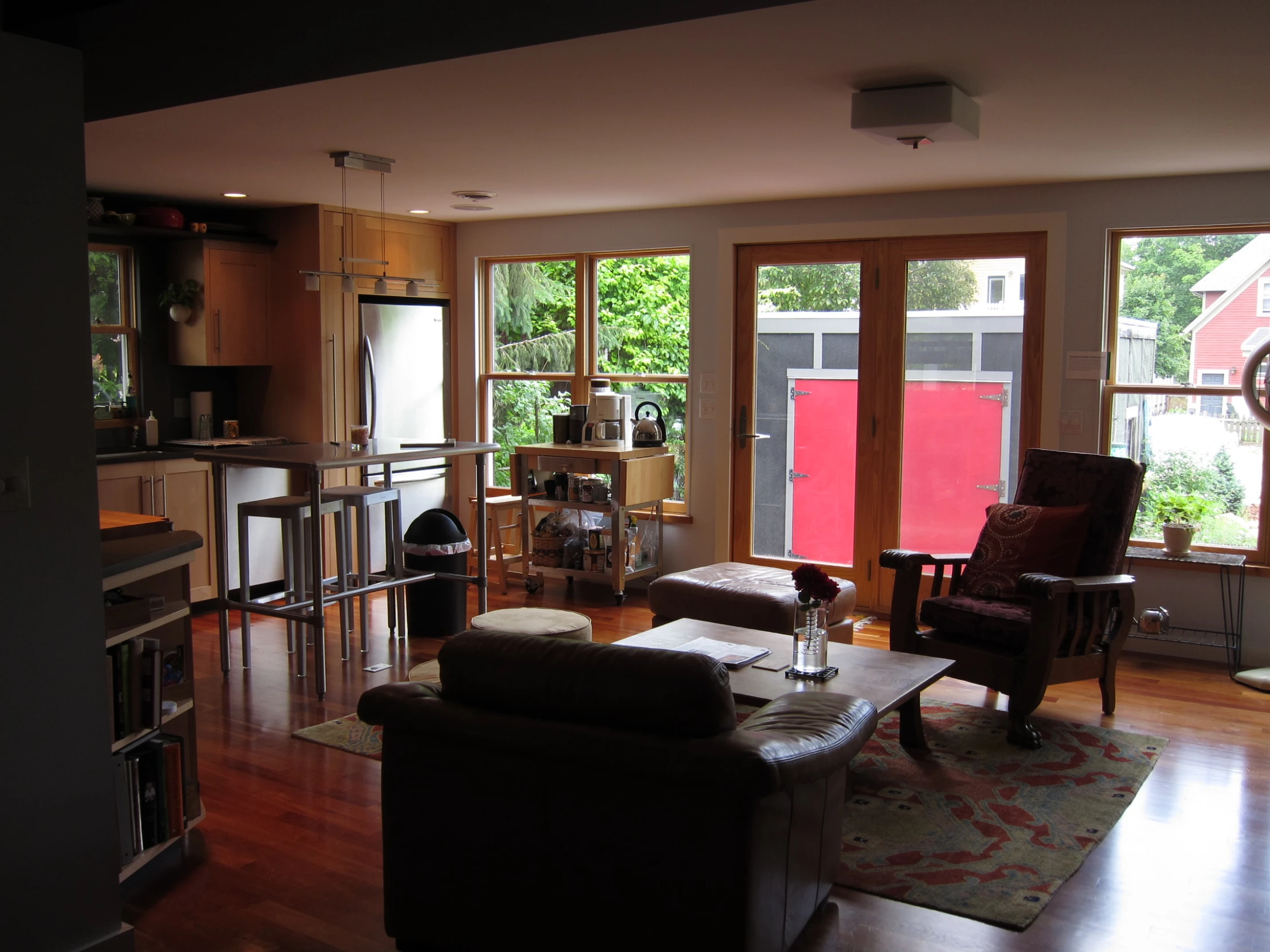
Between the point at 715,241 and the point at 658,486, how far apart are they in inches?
58.0

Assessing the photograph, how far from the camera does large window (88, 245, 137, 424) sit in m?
6.16

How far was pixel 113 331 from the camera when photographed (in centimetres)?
621

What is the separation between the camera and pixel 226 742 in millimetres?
4047

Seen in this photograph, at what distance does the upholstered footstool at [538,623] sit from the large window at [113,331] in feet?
9.98

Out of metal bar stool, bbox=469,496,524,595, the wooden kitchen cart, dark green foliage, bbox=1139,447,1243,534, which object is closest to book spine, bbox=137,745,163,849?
the wooden kitchen cart

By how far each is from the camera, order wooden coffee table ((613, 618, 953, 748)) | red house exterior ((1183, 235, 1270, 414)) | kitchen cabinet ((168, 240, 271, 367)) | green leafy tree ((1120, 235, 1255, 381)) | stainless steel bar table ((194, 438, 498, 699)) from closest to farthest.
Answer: wooden coffee table ((613, 618, 953, 748)) → stainless steel bar table ((194, 438, 498, 699)) → red house exterior ((1183, 235, 1270, 414)) → green leafy tree ((1120, 235, 1255, 381)) → kitchen cabinet ((168, 240, 271, 367))

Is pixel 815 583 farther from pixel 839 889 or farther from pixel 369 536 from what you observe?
pixel 369 536

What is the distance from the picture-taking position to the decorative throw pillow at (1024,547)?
4375mm

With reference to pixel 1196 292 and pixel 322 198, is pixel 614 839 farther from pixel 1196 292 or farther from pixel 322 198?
pixel 322 198

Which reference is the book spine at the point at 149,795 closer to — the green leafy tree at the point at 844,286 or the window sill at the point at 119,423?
the window sill at the point at 119,423

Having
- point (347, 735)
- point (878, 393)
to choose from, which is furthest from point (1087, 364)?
point (347, 735)

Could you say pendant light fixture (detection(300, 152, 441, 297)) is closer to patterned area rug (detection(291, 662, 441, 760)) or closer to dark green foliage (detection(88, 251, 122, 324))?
dark green foliage (detection(88, 251, 122, 324))

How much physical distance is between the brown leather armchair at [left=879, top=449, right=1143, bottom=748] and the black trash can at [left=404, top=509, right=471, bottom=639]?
2.18 meters

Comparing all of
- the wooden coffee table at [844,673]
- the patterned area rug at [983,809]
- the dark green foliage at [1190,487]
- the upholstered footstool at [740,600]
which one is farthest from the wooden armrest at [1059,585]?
the dark green foliage at [1190,487]
